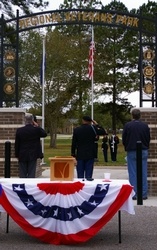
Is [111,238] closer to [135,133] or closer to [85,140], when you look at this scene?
[85,140]

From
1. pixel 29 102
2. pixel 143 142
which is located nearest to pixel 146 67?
pixel 143 142

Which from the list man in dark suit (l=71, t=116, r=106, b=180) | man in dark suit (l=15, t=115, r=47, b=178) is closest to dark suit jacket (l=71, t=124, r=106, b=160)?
man in dark suit (l=71, t=116, r=106, b=180)

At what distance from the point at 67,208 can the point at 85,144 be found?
4.06 m

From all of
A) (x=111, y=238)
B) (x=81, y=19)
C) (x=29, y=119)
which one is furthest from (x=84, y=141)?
(x=81, y=19)

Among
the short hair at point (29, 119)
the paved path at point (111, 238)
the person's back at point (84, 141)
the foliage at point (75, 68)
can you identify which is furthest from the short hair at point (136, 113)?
the foliage at point (75, 68)

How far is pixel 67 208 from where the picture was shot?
719cm

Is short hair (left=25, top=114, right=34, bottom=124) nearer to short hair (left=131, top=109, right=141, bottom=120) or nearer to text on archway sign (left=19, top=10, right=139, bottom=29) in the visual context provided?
short hair (left=131, top=109, right=141, bottom=120)

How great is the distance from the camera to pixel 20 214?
734 centimetres

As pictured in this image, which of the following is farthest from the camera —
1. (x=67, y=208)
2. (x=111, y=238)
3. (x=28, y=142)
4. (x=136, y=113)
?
(x=136, y=113)

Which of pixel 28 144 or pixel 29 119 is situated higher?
pixel 29 119

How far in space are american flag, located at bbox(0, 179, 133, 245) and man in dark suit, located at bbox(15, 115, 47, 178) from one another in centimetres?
292

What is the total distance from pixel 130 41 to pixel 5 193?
151 ft

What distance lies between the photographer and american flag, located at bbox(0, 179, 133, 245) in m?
7.20

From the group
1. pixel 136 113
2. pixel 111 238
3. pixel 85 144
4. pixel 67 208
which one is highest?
pixel 136 113
